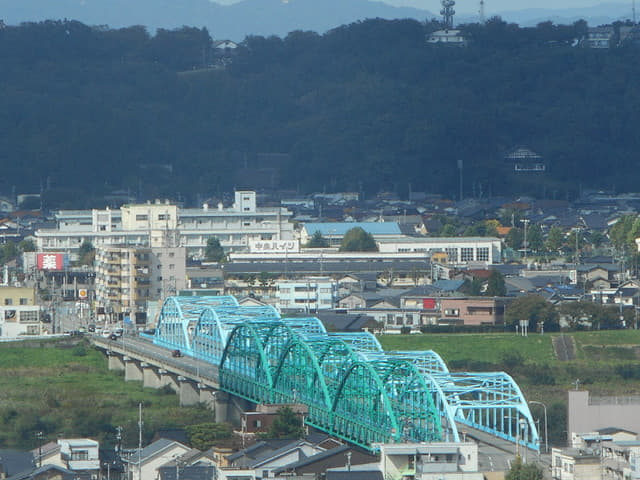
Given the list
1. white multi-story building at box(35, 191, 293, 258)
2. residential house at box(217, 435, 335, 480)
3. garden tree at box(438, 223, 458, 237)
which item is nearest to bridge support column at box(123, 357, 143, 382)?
residential house at box(217, 435, 335, 480)

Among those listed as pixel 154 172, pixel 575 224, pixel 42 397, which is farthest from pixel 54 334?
pixel 154 172

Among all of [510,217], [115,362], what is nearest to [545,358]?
[115,362]

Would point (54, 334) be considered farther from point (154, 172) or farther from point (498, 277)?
point (154, 172)

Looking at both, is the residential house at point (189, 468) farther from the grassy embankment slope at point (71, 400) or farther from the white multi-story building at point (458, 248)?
the white multi-story building at point (458, 248)

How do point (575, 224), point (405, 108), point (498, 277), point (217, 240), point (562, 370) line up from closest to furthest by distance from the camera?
point (562, 370)
point (498, 277)
point (217, 240)
point (575, 224)
point (405, 108)

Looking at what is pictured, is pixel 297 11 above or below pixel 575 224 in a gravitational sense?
above
